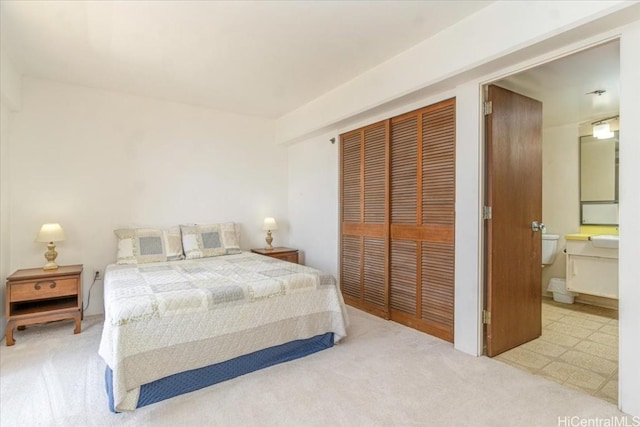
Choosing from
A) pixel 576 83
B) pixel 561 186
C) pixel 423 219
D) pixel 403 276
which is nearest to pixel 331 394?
pixel 403 276

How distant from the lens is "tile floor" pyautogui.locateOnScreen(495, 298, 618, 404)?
2.22 m

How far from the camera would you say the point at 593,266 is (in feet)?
12.6

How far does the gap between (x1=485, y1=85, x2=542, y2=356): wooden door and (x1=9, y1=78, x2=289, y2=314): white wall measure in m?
3.22

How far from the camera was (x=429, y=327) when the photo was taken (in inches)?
118

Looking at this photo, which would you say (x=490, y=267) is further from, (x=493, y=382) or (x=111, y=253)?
(x=111, y=253)

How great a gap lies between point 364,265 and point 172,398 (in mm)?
2345

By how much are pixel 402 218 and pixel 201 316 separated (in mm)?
2068

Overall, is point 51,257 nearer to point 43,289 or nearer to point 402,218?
point 43,289

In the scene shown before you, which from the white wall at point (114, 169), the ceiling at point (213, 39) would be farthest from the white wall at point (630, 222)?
the white wall at point (114, 169)

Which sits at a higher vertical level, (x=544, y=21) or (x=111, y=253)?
(x=544, y=21)

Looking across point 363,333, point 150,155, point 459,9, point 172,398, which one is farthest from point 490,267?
point 150,155

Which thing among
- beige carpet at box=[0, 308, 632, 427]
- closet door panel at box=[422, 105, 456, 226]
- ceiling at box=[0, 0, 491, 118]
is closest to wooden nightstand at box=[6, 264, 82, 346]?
beige carpet at box=[0, 308, 632, 427]

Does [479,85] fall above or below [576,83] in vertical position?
below

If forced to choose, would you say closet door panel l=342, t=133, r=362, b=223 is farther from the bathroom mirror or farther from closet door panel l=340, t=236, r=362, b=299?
the bathroom mirror
